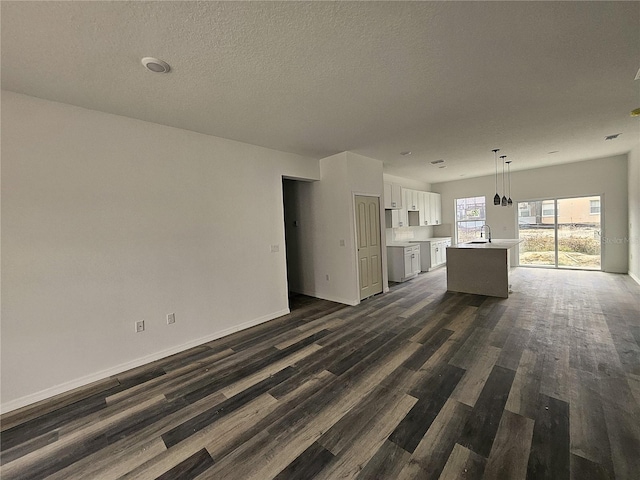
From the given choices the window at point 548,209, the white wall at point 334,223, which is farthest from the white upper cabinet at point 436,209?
the white wall at point 334,223

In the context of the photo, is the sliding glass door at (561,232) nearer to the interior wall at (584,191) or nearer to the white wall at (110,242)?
the interior wall at (584,191)

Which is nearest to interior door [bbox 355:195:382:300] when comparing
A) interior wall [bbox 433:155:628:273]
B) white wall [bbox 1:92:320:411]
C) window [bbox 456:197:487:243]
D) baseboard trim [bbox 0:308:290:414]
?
white wall [bbox 1:92:320:411]

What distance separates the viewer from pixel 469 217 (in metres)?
8.12

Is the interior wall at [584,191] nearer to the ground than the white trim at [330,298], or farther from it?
farther from it

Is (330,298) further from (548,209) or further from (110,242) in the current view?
(548,209)

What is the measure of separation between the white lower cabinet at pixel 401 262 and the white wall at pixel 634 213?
414cm

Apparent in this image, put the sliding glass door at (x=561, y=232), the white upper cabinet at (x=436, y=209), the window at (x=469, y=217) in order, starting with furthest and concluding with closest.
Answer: the white upper cabinet at (x=436, y=209), the window at (x=469, y=217), the sliding glass door at (x=561, y=232)

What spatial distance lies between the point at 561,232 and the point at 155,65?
893 cm

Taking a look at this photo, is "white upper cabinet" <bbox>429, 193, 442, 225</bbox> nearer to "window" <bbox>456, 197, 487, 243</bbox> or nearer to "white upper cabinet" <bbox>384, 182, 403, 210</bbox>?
"window" <bbox>456, 197, 487, 243</bbox>

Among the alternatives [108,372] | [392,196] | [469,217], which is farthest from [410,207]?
[108,372]

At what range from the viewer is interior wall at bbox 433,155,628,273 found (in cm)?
592

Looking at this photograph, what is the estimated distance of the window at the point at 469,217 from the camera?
7844 millimetres

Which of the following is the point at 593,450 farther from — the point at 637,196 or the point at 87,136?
the point at 637,196

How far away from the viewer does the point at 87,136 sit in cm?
258
